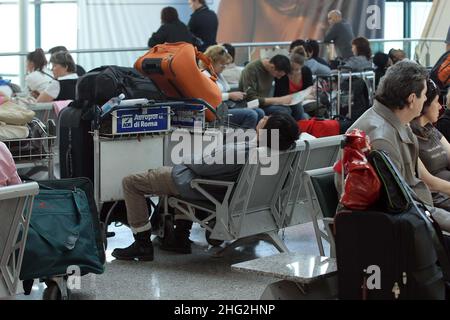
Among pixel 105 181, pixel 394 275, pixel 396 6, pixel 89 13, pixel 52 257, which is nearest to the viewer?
pixel 394 275

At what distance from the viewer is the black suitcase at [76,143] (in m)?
6.42

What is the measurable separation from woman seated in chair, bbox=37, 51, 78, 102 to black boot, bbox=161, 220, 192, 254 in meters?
3.56

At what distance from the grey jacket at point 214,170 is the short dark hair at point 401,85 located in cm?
116

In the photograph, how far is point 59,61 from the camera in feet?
31.6

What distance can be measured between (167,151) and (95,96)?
0.63 m

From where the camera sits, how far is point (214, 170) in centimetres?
581

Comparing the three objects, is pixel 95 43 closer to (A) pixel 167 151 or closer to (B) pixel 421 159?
(A) pixel 167 151

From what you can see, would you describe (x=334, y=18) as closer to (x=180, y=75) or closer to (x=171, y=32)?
(x=171, y=32)

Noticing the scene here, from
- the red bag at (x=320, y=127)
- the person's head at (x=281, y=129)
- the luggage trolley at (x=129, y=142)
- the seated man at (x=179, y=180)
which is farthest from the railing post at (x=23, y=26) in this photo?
the person's head at (x=281, y=129)

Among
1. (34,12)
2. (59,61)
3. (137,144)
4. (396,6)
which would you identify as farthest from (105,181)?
(396,6)

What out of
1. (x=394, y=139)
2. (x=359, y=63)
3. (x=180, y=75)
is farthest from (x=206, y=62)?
(x=359, y=63)

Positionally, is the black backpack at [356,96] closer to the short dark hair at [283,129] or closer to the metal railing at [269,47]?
the metal railing at [269,47]

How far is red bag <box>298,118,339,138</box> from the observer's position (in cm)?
902

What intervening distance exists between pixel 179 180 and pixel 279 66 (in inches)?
159
